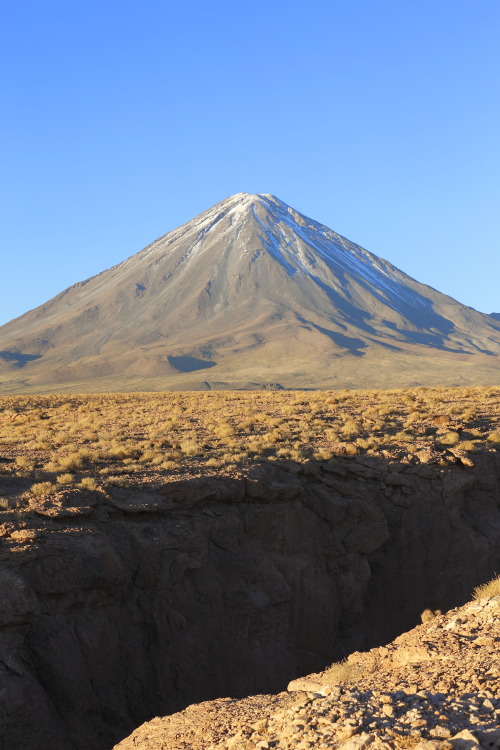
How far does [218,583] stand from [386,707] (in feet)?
25.1

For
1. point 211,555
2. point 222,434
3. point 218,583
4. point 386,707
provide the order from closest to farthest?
1. point 386,707
2. point 218,583
3. point 211,555
4. point 222,434

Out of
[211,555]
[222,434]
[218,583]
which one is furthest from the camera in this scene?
[222,434]

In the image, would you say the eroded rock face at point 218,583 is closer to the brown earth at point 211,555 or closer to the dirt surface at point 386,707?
the brown earth at point 211,555

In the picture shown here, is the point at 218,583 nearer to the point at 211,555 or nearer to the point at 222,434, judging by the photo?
the point at 211,555

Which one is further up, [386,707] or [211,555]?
[386,707]

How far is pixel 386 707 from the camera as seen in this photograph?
7.76 metres

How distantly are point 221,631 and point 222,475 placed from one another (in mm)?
3971

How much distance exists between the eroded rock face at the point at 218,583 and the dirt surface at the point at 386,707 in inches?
82.0

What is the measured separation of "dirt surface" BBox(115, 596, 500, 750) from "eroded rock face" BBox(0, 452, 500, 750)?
2.08 m

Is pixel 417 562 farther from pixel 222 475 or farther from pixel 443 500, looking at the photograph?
pixel 222 475

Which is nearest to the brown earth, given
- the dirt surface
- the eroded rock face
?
the eroded rock face

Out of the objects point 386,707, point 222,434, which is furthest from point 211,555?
point 386,707

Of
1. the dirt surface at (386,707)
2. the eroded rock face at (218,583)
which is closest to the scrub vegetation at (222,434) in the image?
the eroded rock face at (218,583)

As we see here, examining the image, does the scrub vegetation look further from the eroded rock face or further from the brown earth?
the eroded rock face
